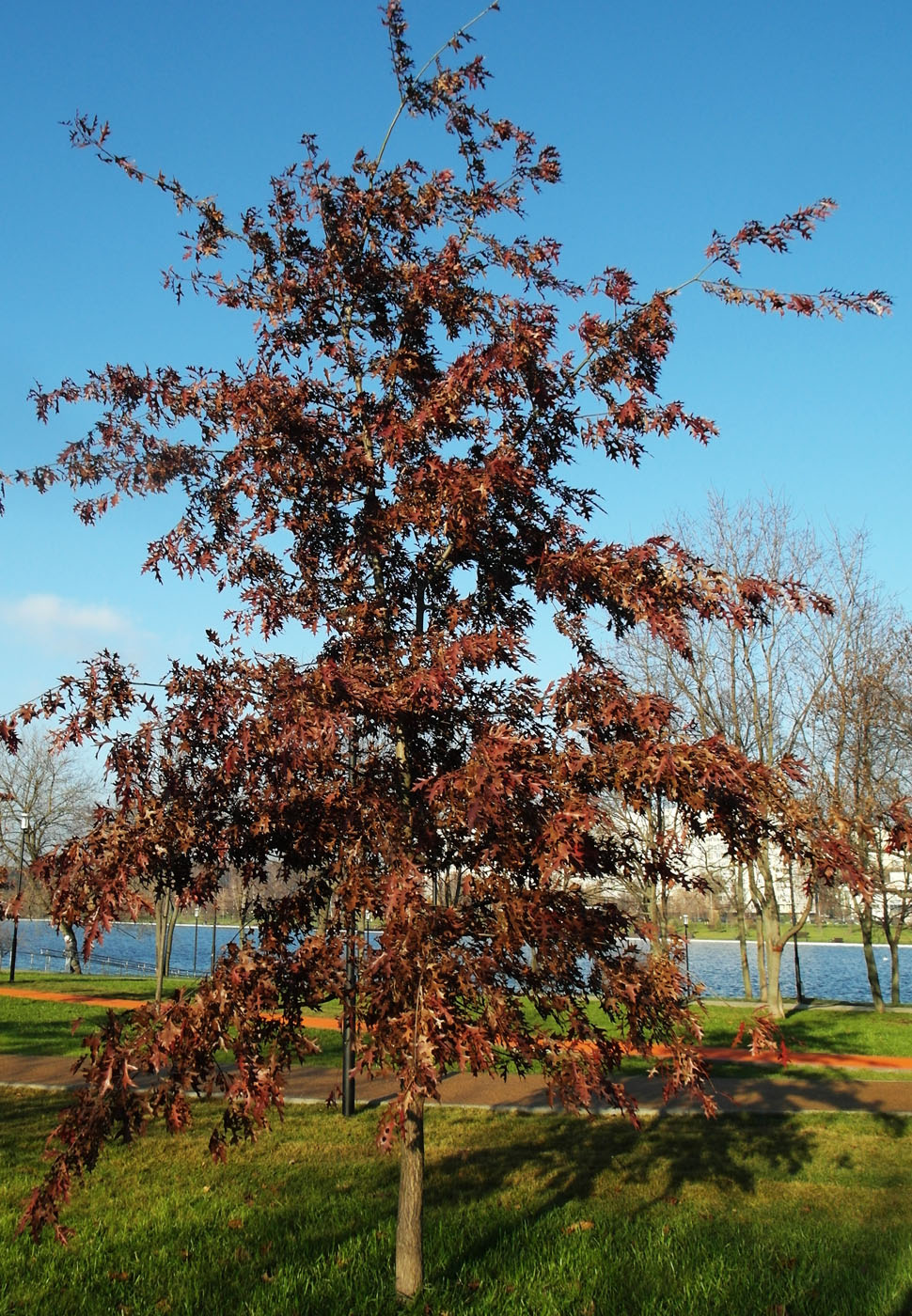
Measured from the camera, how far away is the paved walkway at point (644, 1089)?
33.8 feet

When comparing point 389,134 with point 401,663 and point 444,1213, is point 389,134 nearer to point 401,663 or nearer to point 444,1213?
point 401,663

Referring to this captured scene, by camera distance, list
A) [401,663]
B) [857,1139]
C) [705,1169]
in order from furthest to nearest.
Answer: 1. [857,1139]
2. [705,1169]
3. [401,663]

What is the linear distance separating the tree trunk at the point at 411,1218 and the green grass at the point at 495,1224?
127 mm

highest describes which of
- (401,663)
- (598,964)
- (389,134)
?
(389,134)

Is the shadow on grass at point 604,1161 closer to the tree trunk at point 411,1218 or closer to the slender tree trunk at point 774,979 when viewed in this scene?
the tree trunk at point 411,1218

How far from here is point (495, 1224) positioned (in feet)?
20.2

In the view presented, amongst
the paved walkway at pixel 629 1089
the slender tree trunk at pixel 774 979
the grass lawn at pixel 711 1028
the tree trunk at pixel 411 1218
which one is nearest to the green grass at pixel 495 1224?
the tree trunk at pixel 411 1218

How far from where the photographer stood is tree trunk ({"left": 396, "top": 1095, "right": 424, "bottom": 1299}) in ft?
16.1

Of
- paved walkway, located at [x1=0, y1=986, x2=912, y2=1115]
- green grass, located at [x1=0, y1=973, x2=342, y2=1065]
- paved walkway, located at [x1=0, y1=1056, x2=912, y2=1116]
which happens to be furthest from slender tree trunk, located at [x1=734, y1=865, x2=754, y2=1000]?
paved walkway, located at [x1=0, y1=1056, x2=912, y2=1116]

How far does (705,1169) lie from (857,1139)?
1997mm

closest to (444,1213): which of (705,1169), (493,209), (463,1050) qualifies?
(705,1169)

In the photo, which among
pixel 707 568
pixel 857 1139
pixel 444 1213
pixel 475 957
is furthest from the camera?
pixel 857 1139

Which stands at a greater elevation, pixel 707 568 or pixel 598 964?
pixel 707 568

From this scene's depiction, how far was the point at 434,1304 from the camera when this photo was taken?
15.8 ft
